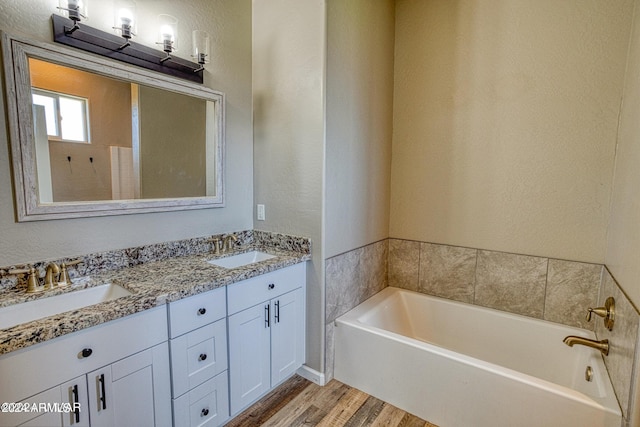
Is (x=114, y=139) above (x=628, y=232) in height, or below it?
above

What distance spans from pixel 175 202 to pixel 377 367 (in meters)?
1.66

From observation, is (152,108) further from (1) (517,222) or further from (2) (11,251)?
(1) (517,222)

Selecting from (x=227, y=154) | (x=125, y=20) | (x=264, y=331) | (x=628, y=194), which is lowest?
(x=264, y=331)

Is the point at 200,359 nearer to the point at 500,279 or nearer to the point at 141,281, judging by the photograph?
the point at 141,281

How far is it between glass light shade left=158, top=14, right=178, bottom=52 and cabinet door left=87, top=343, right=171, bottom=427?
160cm

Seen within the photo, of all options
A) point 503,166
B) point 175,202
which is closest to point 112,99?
point 175,202

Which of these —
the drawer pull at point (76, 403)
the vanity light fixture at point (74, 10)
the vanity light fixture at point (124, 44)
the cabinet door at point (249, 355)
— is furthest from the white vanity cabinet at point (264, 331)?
the vanity light fixture at point (74, 10)

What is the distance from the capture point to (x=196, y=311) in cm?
147

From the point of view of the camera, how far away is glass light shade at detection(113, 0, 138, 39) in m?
1.56

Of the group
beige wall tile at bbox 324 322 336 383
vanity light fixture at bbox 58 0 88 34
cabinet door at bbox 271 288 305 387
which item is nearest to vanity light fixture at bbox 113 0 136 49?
vanity light fixture at bbox 58 0 88 34

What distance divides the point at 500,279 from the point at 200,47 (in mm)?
2560

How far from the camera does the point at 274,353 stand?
1.92 meters

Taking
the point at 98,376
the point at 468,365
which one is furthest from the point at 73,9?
the point at 468,365

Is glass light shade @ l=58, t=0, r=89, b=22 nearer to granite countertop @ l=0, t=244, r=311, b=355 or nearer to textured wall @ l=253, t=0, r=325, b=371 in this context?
textured wall @ l=253, t=0, r=325, b=371
